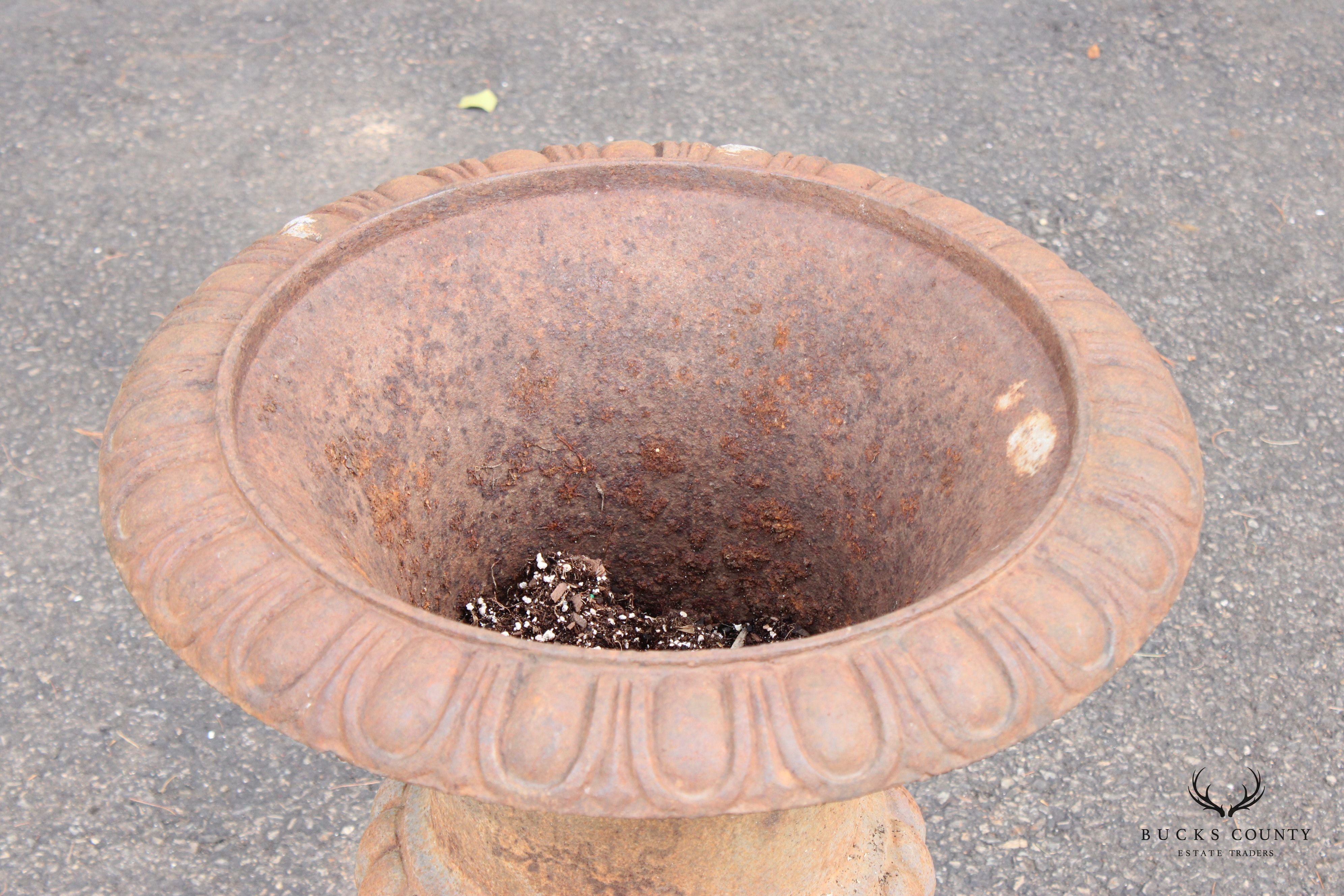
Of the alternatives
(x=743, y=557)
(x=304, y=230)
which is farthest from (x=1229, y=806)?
(x=304, y=230)

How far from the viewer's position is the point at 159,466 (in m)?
1.29

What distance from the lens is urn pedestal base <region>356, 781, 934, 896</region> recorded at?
4.96ft

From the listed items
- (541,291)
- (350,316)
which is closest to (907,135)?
(541,291)

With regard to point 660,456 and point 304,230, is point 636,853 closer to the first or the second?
point 660,456

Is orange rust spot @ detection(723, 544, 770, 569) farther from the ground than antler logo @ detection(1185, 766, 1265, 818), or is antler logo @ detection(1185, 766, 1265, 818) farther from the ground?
orange rust spot @ detection(723, 544, 770, 569)

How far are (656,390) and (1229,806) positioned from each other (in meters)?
1.64

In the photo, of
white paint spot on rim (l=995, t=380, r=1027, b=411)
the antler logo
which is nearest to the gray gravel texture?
the antler logo

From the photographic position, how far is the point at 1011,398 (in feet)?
4.74

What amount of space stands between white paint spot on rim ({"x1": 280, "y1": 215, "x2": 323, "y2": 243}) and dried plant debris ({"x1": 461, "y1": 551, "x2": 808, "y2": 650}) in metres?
0.69

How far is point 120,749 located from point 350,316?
4.75 feet

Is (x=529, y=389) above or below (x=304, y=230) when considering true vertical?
below

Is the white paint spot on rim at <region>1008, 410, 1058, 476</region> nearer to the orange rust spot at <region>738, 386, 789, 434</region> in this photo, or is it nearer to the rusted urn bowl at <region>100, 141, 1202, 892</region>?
the rusted urn bowl at <region>100, 141, 1202, 892</region>

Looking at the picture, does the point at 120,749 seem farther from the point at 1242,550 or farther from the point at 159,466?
the point at 1242,550

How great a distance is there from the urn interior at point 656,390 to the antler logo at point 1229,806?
Answer: 3.56 ft
